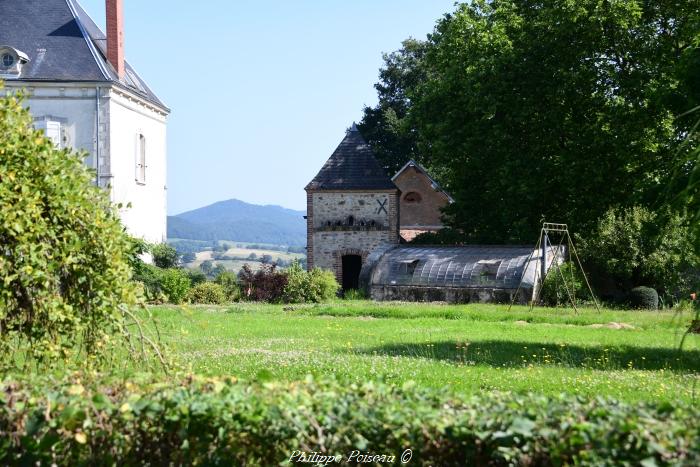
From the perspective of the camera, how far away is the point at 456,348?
15188 mm

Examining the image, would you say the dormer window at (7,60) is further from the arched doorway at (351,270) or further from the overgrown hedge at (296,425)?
the overgrown hedge at (296,425)

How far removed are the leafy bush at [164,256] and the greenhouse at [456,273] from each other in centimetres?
899

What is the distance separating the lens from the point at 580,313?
24484mm

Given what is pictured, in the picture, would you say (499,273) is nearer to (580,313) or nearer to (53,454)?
(580,313)

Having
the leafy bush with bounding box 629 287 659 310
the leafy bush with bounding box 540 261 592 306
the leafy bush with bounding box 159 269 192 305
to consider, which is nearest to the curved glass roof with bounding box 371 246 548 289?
the leafy bush with bounding box 540 261 592 306

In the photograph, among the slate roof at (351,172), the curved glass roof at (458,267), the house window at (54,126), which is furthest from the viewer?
the slate roof at (351,172)

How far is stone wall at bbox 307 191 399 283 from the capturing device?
36844 mm

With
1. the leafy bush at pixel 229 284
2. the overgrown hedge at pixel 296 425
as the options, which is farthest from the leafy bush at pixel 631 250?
the overgrown hedge at pixel 296 425

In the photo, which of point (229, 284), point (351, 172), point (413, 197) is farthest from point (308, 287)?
point (413, 197)

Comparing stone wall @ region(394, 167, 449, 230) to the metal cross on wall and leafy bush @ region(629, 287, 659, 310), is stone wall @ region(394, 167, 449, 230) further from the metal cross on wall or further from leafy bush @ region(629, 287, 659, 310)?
leafy bush @ region(629, 287, 659, 310)

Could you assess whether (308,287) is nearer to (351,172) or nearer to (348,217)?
(348,217)

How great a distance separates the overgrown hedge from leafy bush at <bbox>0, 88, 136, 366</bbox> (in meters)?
1.86

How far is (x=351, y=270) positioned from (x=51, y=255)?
30847mm

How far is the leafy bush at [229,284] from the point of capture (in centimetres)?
3130
